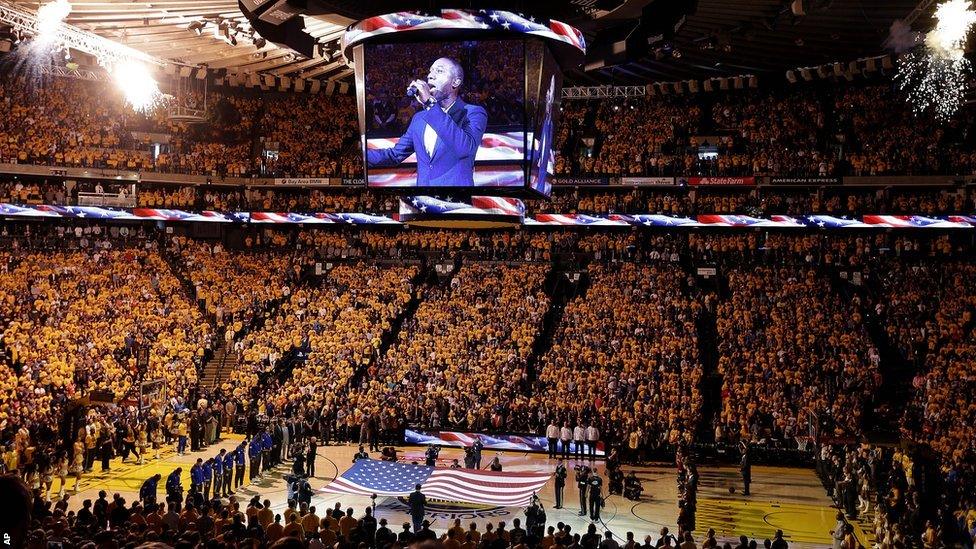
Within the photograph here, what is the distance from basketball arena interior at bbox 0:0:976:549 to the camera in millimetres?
21344

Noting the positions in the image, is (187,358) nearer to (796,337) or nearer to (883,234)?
(796,337)

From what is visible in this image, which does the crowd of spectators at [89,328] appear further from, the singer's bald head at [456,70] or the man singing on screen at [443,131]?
the singer's bald head at [456,70]

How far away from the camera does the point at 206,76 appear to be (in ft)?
146

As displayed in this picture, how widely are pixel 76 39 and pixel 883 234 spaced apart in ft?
108

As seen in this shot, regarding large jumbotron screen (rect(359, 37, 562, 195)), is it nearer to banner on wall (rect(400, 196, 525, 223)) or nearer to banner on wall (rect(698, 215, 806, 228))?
banner on wall (rect(400, 196, 525, 223))

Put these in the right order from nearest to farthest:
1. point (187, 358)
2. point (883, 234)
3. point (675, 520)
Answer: point (675, 520)
point (187, 358)
point (883, 234)

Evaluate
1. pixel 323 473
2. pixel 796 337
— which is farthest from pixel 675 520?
pixel 796 337

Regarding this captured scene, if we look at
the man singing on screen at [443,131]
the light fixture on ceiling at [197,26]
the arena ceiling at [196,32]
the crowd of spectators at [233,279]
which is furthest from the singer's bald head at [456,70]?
the crowd of spectators at [233,279]

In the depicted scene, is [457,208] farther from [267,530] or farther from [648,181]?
[648,181]

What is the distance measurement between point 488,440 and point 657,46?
15263 mm

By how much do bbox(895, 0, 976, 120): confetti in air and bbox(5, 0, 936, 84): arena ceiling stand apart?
768 millimetres

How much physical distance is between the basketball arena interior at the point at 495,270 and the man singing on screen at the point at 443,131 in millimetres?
71

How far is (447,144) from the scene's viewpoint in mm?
20969

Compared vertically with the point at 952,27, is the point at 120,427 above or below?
below
